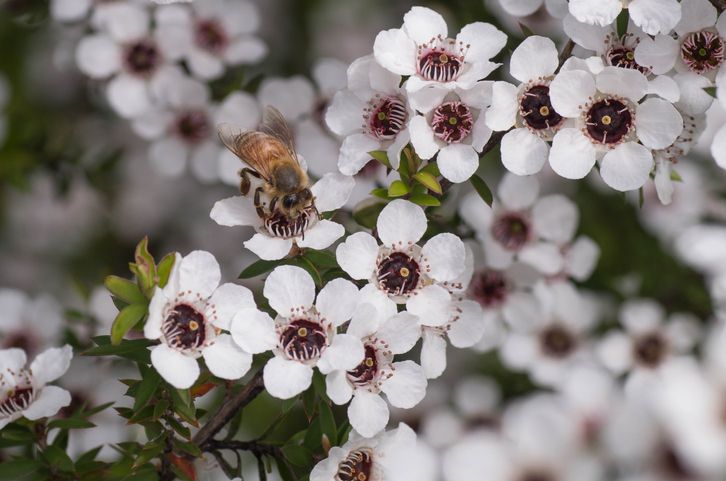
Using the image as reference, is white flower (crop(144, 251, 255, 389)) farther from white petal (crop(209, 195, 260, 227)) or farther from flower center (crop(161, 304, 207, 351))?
white petal (crop(209, 195, 260, 227))

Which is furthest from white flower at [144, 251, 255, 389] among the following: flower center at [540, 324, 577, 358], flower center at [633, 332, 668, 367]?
flower center at [633, 332, 668, 367]

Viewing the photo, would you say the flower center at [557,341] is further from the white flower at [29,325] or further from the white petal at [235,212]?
the white flower at [29,325]

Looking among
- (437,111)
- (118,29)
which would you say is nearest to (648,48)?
(437,111)

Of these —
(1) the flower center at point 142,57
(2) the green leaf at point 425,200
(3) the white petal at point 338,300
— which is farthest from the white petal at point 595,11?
(1) the flower center at point 142,57

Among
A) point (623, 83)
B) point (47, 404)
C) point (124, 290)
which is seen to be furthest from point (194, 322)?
point (623, 83)

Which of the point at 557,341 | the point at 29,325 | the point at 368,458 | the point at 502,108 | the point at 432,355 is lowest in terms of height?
the point at 557,341

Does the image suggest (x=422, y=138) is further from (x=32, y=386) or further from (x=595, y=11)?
(x=32, y=386)

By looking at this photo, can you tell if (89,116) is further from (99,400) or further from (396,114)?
(396,114)
